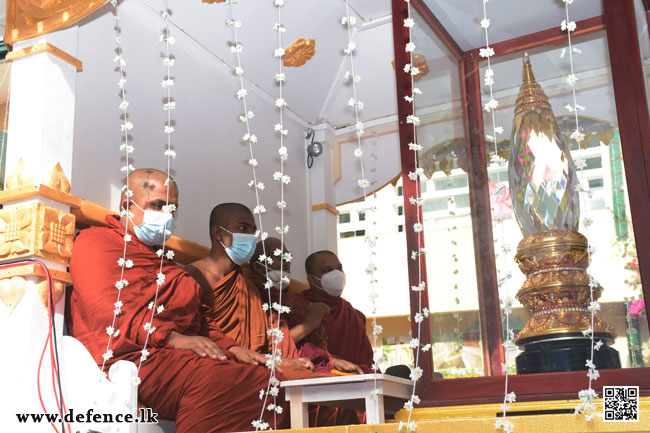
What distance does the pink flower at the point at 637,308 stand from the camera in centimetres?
235

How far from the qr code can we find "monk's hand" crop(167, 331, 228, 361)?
5.18 feet

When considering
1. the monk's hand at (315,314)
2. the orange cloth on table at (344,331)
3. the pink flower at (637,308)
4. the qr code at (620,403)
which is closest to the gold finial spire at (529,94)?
the pink flower at (637,308)

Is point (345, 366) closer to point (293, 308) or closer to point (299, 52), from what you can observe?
point (293, 308)

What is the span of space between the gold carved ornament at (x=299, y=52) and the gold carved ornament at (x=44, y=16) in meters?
1.94

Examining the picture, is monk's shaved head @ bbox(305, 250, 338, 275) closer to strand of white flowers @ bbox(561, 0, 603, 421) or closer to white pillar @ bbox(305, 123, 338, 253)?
white pillar @ bbox(305, 123, 338, 253)

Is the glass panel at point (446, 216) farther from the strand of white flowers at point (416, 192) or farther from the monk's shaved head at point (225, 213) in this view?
the monk's shaved head at point (225, 213)

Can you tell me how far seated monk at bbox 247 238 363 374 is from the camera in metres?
3.99

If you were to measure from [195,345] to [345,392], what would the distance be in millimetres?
878

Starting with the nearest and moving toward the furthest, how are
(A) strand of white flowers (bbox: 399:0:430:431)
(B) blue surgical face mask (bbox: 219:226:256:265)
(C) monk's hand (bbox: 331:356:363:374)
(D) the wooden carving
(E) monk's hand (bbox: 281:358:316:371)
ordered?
(A) strand of white flowers (bbox: 399:0:430:431) → (D) the wooden carving → (E) monk's hand (bbox: 281:358:316:371) → (C) monk's hand (bbox: 331:356:363:374) → (B) blue surgical face mask (bbox: 219:226:256:265)

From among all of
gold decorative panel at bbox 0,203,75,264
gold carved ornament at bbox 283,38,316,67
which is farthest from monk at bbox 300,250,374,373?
gold decorative panel at bbox 0,203,75,264

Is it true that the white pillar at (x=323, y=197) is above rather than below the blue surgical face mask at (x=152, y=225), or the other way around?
above

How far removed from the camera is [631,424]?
79.0 inches

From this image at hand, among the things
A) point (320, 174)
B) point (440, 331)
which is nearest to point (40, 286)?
point (440, 331)

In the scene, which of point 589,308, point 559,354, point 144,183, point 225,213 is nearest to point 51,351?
point 144,183
